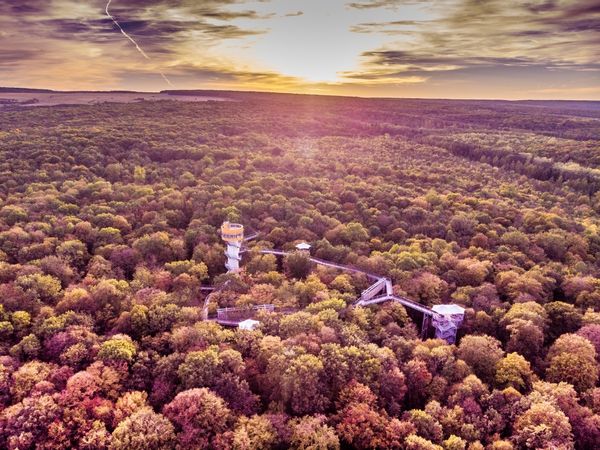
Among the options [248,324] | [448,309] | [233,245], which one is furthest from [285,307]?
[448,309]

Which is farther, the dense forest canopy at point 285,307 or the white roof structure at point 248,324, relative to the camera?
the white roof structure at point 248,324

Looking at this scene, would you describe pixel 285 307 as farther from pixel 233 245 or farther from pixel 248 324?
pixel 233 245

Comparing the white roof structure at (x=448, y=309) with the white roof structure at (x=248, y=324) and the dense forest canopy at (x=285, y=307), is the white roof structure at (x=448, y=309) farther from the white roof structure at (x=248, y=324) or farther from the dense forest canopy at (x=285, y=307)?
the white roof structure at (x=248, y=324)

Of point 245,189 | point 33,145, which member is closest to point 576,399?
point 245,189

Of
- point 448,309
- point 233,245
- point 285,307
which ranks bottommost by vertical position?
point 448,309

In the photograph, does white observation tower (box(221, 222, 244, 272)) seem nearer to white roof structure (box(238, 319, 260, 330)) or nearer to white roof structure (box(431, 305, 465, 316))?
white roof structure (box(238, 319, 260, 330))

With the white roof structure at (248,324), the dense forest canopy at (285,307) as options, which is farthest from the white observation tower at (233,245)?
the white roof structure at (248,324)

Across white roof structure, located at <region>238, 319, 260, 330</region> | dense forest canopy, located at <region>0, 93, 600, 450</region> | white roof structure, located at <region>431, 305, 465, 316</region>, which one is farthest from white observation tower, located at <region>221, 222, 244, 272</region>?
white roof structure, located at <region>431, 305, 465, 316</region>
